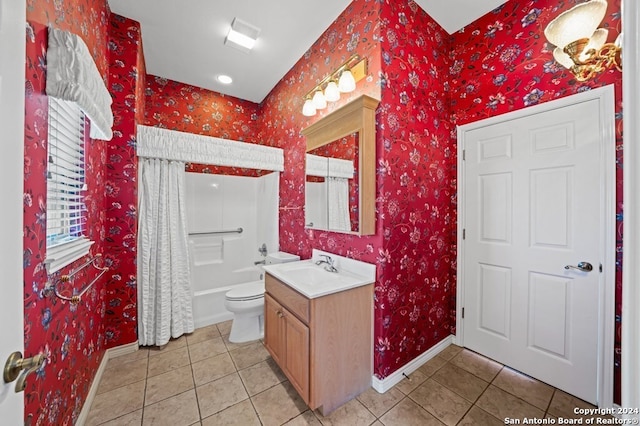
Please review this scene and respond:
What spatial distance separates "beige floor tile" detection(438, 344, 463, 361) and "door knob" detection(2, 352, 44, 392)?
2.40m

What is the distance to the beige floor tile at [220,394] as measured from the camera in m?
1.51

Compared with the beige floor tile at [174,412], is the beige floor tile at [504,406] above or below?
above

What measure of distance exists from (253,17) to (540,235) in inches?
112

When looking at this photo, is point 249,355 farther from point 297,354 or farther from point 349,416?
point 349,416

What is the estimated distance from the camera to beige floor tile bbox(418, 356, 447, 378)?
1.83 metres

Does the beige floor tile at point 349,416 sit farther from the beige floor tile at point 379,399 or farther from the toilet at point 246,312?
the toilet at point 246,312

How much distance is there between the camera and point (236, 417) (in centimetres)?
144

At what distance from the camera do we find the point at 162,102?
3014mm

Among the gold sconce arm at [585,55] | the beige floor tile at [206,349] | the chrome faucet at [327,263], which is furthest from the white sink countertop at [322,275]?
the gold sconce arm at [585,55]

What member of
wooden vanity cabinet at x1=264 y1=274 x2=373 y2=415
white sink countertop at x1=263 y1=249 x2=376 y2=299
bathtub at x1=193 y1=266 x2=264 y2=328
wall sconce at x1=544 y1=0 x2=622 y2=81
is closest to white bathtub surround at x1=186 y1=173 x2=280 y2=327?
bathtub at x1=193 y1=266 x2=264 y2=328

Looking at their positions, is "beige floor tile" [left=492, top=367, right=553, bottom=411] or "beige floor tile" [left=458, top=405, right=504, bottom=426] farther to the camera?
"beige floor tile" [left=492, top=367, right=553, bottom=411]

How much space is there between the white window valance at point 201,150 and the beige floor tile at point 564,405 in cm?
293

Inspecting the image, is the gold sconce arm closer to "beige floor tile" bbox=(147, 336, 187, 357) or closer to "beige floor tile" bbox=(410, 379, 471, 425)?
"beige floor tile" bbox=(410, 379, 471, 425)
